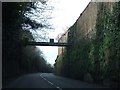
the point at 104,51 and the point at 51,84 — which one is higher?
the point at 104,51

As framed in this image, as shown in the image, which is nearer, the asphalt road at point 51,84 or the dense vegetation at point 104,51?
the asphalt road at point 51,84

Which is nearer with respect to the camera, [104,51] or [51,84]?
[51,84]


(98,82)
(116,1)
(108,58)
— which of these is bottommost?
(98,82)

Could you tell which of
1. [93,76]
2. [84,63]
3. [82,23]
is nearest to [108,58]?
[93,76]

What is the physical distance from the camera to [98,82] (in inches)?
1407

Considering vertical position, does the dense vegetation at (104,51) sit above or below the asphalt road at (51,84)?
above

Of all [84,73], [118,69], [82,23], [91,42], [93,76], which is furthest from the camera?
[82,23]

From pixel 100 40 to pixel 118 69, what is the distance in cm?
721

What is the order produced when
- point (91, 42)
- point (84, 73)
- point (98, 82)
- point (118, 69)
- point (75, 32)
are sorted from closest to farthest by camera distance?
point (118, 69) < point (98, 82) < point (91, 42) < point (84, 73) < point (75, 32)

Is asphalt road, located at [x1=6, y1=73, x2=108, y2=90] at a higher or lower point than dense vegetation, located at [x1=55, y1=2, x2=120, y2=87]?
lower

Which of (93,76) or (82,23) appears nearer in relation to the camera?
(93,76)

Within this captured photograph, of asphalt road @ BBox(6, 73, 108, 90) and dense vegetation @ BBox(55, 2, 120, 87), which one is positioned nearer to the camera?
asphalt road @ BBox(6, 73, 108, 90)

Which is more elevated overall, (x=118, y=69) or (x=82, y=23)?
(x=82, y=23)

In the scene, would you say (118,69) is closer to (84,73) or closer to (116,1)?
(116,1)
